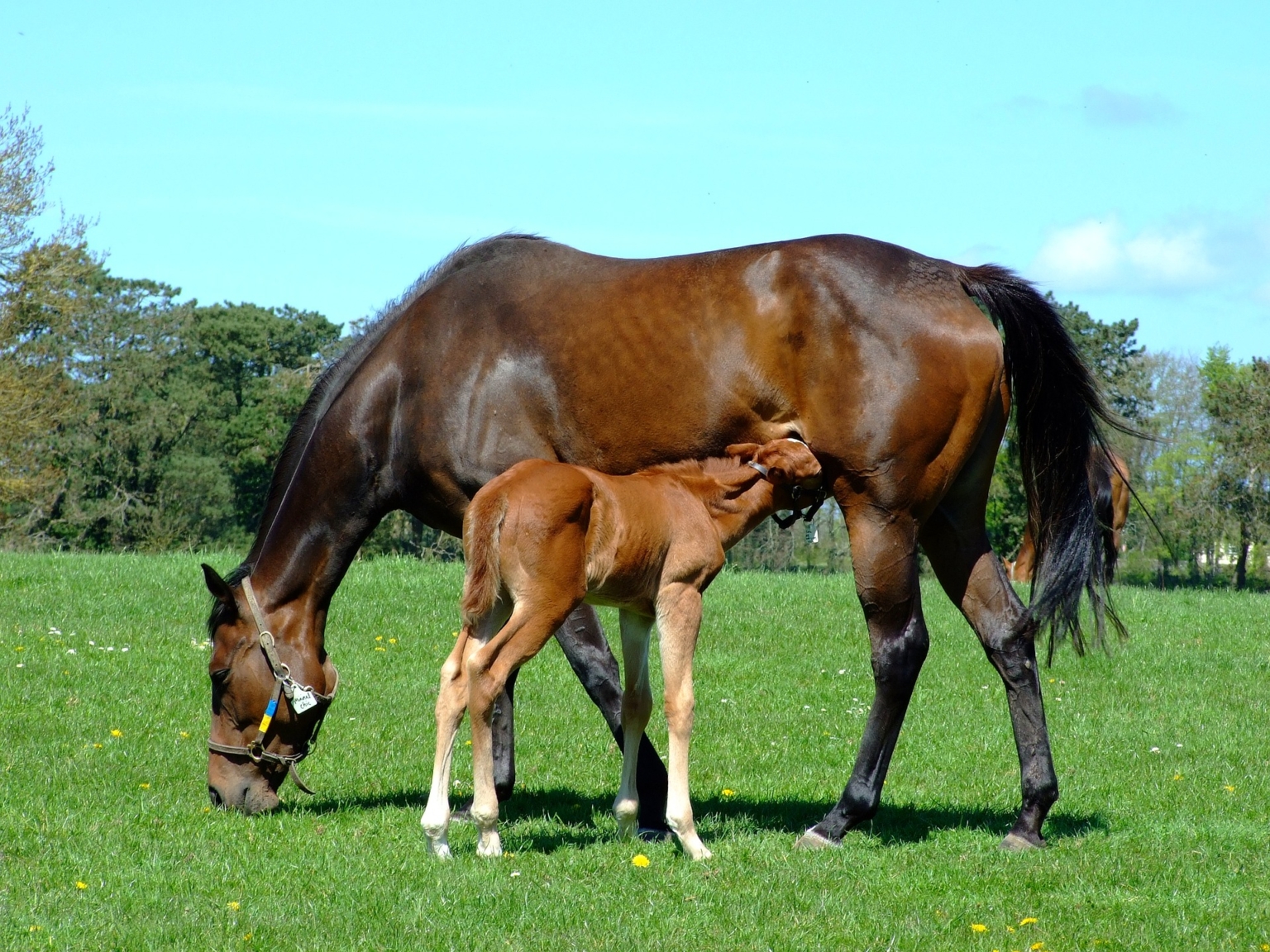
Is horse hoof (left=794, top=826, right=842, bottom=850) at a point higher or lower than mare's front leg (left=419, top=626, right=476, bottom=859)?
lower

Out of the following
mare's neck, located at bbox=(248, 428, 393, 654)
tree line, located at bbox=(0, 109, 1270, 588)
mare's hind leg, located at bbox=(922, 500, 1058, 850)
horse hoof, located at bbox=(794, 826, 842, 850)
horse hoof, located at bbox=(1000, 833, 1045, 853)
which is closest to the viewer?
horse hoof, located at bbox=(794, 826, 842, 850)

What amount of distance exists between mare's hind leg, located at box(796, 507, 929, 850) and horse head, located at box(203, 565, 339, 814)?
2507mm

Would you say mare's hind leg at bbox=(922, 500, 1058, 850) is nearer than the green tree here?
Yes

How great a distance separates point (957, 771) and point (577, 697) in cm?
303

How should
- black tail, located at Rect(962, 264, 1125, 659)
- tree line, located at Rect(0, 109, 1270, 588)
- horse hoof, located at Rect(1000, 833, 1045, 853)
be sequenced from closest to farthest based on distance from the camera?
horse hoof, located at Rect(1000, 833, 1045, 853)
black tail, located at Rect(962, 264, 1125, 659)
tree line, located at Rect(0, 109, 1270, 588)

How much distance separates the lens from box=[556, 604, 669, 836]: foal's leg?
6117 millimetres

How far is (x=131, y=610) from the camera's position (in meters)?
11.7

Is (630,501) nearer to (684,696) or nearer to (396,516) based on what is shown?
(684,696)

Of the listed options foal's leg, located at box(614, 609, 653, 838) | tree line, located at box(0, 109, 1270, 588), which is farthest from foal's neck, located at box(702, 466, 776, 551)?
tree line, located at box(0, 109, 1270, 588)

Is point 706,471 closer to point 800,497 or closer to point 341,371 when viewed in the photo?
point 800,497

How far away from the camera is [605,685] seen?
6.24 m

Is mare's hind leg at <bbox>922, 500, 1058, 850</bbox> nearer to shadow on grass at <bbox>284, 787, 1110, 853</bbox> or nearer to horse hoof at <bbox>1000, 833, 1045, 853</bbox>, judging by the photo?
horse hoof at <bbox>1000, 833, 1045, 853</bbox>

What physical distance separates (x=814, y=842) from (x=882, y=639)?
0.95 metres

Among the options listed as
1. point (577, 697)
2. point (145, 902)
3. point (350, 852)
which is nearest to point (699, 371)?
point (350, 852)
